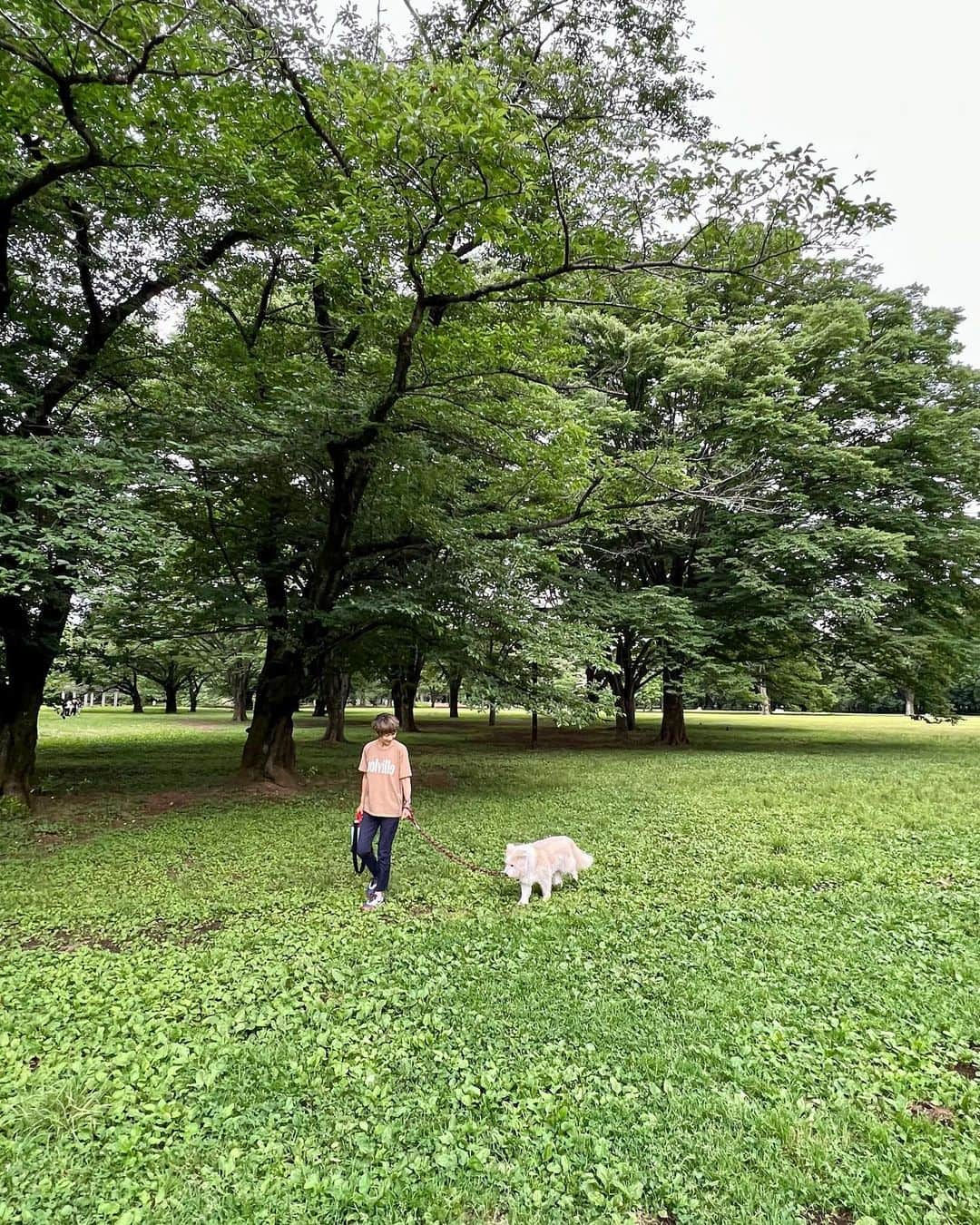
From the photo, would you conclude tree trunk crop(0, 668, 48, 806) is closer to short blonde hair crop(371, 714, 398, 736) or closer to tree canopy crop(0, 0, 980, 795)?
tree canopy crop(0, 0, 980, 795)

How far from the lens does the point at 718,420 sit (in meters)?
16.3

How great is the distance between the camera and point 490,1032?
10.8 ft

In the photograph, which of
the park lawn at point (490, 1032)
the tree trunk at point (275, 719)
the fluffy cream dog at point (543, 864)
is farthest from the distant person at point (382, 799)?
the tree trunk at point (275, 719)

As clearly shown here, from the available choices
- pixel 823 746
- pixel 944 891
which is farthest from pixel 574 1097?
pixel 823 746

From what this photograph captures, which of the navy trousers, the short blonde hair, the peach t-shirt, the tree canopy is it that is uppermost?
the tree canopy

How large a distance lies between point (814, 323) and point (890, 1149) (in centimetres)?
1832

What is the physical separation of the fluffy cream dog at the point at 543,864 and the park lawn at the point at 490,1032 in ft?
0.58

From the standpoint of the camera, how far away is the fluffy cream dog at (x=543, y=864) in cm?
524

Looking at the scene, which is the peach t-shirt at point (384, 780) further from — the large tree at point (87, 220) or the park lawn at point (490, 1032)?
the large tree at point (87, 220)

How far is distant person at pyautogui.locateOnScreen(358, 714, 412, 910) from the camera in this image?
17.1 feet

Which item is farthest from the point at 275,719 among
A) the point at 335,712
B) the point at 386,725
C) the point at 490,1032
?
the point at 335,712

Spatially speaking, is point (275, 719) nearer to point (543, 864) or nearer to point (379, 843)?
point (379, 843)

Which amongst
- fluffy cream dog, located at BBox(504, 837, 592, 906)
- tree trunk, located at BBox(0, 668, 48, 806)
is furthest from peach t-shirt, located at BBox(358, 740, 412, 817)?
tree trunk, located at BBox(0, 668, 48, 806)

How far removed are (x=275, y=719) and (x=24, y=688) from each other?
11.5 feet
